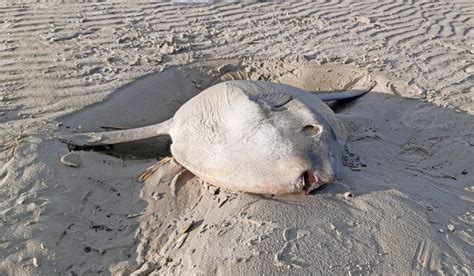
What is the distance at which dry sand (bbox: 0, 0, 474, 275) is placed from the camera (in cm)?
300

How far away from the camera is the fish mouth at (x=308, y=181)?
3152mm

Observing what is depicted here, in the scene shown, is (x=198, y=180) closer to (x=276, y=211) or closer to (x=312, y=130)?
(x=276, y=211)

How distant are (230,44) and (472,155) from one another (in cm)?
281

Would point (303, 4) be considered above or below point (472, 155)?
above

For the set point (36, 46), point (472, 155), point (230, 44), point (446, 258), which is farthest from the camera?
point (230, 44)

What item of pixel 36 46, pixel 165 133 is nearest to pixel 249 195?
pixel 165 133

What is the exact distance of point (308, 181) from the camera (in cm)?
318

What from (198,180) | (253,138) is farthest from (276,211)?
(198,180)

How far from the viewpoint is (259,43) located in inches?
229

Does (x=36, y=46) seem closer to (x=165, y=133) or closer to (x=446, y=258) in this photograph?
(x=165, y=133)

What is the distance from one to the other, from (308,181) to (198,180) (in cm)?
88

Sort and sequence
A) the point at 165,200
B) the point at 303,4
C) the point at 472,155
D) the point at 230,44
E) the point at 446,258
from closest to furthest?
the point at 446,258
the point at 165,200
the point at 472,155
the point at 230,44
the point at 303,4

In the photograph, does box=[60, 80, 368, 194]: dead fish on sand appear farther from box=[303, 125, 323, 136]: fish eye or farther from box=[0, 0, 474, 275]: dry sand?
box=[0, 0, 474, 275]: dry sand

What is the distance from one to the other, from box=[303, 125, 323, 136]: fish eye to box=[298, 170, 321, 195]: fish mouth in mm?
312
